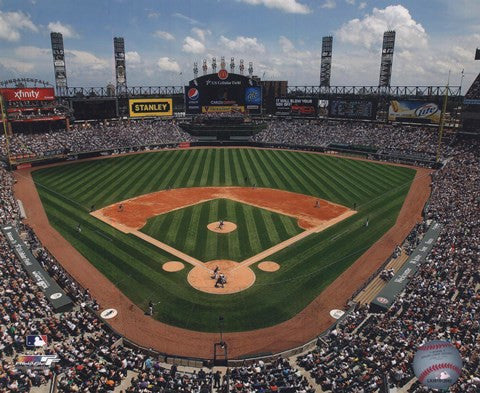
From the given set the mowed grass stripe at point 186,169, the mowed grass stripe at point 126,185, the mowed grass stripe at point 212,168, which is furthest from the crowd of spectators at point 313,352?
the mowed grass stripe at point 212,168

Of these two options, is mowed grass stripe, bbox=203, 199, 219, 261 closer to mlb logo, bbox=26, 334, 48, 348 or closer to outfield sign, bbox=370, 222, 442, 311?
outfield sign, bbox=370, 222, 442, 311

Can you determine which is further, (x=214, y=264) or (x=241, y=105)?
(x=241, y=105)

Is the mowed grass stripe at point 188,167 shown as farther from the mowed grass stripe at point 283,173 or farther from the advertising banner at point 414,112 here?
the advertising banner at point 414,112

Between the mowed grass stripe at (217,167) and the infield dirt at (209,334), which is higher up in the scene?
the mowed grass stripe at (217,167)

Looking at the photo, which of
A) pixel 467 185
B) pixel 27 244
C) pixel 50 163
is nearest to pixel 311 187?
pixel 467 185

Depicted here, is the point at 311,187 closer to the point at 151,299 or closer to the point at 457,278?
the point at 457,278

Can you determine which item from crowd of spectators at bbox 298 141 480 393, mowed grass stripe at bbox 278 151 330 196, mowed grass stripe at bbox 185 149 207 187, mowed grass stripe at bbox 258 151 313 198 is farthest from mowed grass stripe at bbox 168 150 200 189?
crowd of spectators at bbox 298 141 480 393
